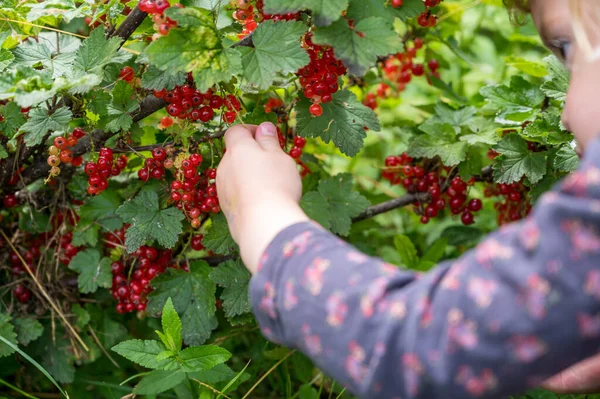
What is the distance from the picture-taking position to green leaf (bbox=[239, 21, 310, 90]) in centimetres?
117

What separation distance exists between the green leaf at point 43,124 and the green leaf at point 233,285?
1.51 feet

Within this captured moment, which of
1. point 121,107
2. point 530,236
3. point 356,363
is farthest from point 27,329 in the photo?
point 530,236

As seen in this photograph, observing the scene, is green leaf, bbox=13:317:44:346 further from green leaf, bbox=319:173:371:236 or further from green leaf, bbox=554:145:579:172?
green leaf, bbox=554:145:579:172

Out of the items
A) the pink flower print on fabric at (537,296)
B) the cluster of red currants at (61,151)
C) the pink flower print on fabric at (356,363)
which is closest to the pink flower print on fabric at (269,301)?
the pink flower print on fabric at (356,363)

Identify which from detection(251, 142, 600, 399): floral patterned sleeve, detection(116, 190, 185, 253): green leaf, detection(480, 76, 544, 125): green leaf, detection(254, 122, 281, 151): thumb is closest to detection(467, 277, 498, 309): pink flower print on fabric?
detection(251, 142, 600, 399): floral patterned sleeve

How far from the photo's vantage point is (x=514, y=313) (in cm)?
79

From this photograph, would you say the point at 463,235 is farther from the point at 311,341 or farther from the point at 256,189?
the point at 311,341

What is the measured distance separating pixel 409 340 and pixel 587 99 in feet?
1.49

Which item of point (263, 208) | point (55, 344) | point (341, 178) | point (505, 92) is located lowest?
point (55, 344)

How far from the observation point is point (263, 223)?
1.04 metres

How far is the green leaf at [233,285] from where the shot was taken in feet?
4.86

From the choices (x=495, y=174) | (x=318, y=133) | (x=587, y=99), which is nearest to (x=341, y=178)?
(x=318, y=133)

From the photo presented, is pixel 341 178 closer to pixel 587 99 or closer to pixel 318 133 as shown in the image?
pixel 318 133

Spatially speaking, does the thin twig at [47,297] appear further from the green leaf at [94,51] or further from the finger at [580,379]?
the finger at [580,379]
